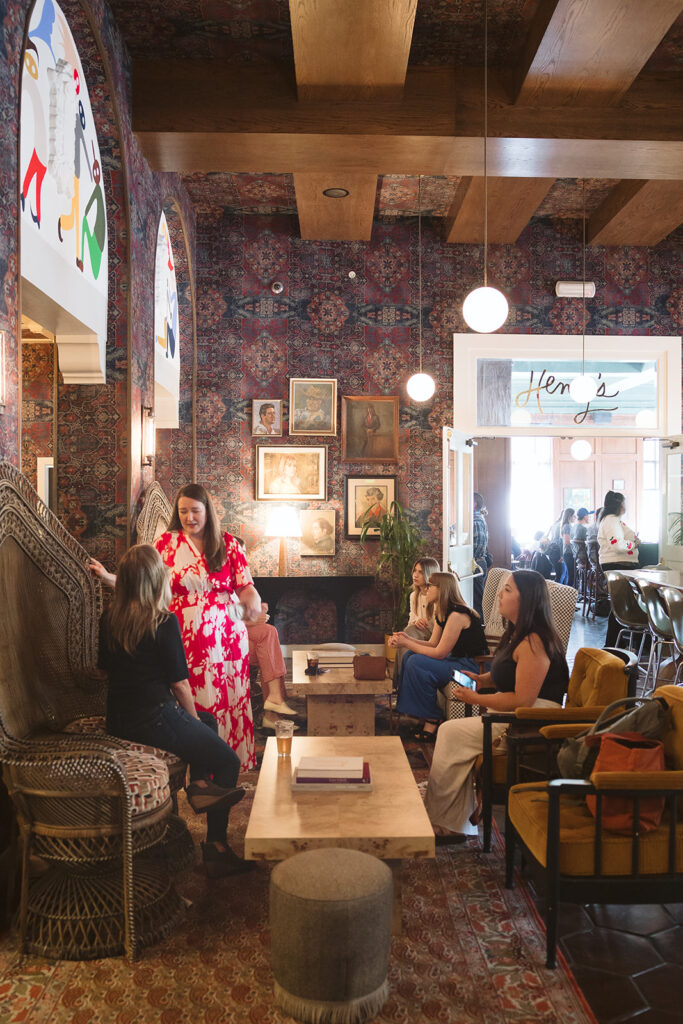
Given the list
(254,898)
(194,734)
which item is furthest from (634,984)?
(194,734)

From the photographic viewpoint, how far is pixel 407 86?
5398 mm

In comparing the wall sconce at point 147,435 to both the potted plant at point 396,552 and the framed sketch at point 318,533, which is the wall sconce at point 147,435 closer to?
the framed sketch at point 318,533

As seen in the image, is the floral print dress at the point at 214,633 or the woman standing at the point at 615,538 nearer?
the floral print dress at the point at 214,633

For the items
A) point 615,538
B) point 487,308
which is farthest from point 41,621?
point 615,538

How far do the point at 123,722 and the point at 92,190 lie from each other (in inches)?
132

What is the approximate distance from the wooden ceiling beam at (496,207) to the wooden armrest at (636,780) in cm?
565

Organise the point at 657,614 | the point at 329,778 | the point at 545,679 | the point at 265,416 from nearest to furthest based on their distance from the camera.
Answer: the point at 329,778 → the point at 545,679 → the point at 657,614 → the point at 265,416

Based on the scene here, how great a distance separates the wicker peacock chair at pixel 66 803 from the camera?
2.80 metres

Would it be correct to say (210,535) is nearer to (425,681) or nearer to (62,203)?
(425,681)

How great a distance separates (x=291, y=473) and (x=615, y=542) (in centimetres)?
398

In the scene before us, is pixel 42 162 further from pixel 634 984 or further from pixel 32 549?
pixel 634 984

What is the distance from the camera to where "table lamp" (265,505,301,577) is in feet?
26.9

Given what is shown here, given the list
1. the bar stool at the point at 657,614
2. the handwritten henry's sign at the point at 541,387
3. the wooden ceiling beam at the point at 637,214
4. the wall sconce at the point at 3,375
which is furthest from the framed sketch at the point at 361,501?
the wall sconce at the point at 3,375

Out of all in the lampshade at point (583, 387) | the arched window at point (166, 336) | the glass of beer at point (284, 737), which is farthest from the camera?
the lampshade at point (583, 387)
